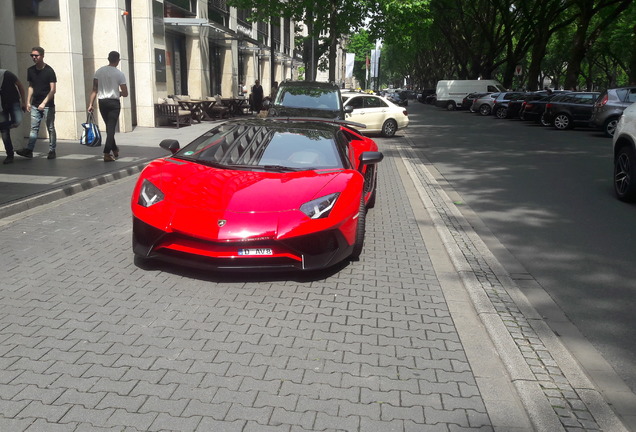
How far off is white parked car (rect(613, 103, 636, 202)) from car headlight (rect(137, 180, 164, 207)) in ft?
21.8

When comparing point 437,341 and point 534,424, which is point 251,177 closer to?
point 437,341

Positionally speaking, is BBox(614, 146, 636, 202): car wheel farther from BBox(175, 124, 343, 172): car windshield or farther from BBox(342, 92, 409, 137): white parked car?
BBox(342, 92, 409, 137): white parked car

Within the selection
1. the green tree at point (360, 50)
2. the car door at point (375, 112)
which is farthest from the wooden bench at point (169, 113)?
the green tree at point (360, 50)

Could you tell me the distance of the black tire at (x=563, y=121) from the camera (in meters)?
23.8

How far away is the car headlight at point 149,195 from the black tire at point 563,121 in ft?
71.9

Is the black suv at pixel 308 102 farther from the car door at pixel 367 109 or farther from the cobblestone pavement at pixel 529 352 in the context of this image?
the cobblestone pavement at pixel 529 352

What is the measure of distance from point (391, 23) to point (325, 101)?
20581 mm

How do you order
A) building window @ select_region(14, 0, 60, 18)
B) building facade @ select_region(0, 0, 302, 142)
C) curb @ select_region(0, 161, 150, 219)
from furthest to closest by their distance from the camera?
building facade @ select_region(0, 0, 302, 142) → building window @ select_region(14, 0, 60, 18) → curb @ select_region(0, 161, 150, 219)

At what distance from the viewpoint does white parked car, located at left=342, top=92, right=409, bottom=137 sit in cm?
2088

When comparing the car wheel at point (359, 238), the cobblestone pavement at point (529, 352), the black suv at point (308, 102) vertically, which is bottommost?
the cobblestone pavement at point (529, 352)

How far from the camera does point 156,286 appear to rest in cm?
481

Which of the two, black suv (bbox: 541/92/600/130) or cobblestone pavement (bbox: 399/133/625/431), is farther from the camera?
black suv (bbox: 541/92/600/130)

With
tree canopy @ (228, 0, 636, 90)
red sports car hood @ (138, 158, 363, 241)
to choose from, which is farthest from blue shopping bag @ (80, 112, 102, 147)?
tree canopy @ (228, 0, 636, 90)

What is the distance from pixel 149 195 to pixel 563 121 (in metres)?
22.1
